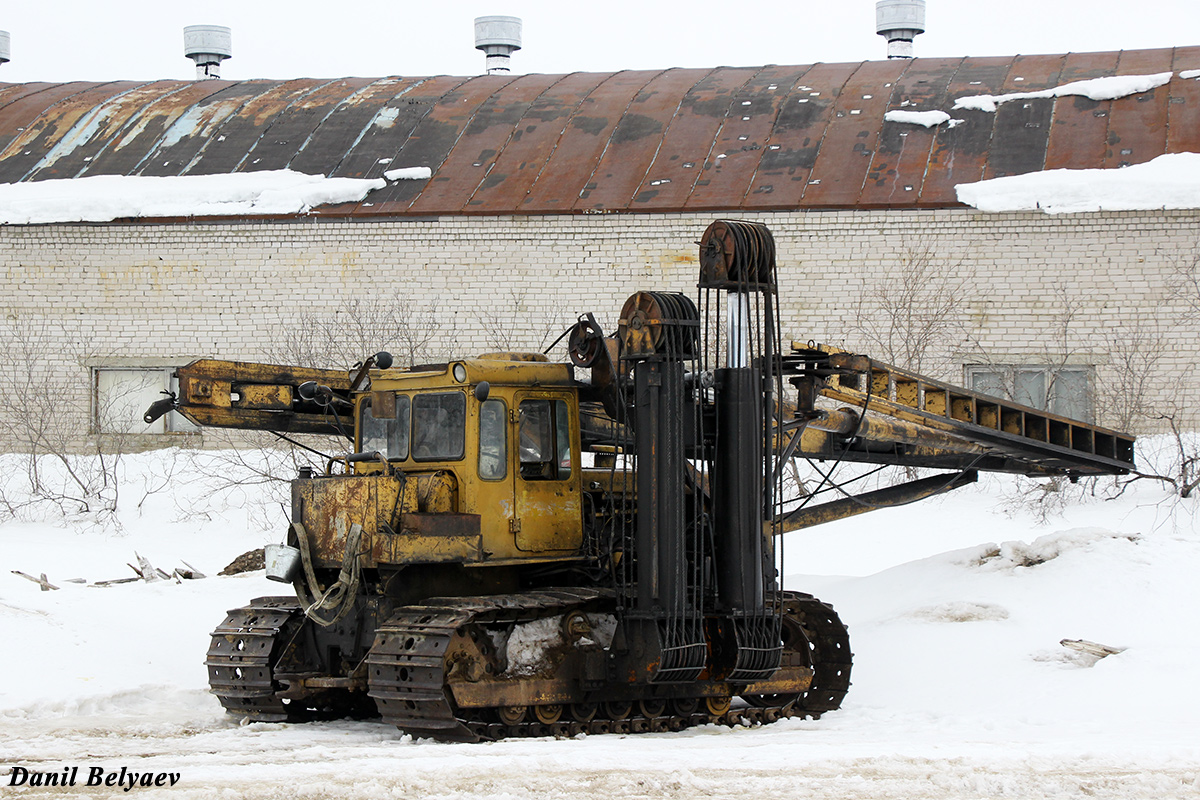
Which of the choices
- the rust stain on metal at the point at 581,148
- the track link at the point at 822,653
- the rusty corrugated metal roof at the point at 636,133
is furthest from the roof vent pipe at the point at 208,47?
the track link at the point at 822,653

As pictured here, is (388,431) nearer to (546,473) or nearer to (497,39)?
(546,473)

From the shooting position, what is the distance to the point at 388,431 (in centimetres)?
938

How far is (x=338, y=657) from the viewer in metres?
9.48

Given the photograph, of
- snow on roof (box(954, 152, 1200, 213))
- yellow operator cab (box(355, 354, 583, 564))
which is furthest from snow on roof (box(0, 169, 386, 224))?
yellow operator cab (box(355, 354, 583, 564))

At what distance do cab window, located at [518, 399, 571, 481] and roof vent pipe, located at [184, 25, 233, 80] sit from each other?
23.9 m

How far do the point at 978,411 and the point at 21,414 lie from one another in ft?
52.8

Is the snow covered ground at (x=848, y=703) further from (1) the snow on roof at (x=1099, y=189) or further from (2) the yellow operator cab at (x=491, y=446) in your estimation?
(1) the snow on roof at (x=1099, y=189)

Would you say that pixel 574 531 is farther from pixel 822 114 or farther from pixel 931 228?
pixel 822 114

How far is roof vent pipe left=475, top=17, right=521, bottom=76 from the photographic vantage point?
99.5 ft

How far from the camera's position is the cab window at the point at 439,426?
29.5ft

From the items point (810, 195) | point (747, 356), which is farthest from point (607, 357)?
point (810, 195)

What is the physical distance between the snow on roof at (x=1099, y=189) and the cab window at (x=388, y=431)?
12855mm

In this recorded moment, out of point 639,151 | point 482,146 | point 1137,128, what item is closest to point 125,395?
point 482,146

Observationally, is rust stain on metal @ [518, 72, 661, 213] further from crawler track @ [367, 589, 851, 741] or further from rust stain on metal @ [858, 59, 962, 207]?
crawler track @ [367, 589, 851, 741]
